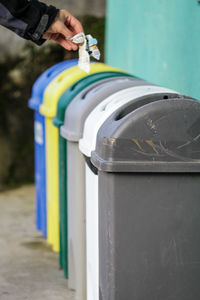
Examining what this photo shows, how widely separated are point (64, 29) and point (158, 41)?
2161 mm

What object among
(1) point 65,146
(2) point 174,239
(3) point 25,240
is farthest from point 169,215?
(3) point 25,240

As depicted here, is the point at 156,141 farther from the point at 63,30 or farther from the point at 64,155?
the point at 64,155

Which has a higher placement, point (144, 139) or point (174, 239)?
point (144, 139)

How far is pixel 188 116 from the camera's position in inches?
114

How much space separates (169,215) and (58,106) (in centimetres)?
183

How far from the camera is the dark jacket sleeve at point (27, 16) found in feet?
10.5

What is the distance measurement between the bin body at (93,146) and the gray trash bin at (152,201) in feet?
1.01

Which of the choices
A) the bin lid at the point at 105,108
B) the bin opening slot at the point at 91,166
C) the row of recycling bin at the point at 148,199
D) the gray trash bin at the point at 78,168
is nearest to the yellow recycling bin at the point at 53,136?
the gray trash bin at the point at 78,168

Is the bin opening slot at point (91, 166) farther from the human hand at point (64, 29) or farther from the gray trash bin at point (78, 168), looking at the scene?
the human hand at point (64, 29)

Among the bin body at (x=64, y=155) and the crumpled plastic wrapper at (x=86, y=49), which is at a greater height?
the crumpled plastic wrapper at (x=86, y=49)

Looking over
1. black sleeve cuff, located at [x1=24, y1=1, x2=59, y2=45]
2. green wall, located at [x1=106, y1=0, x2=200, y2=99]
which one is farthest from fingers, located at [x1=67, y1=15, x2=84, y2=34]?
green wall, located at [x1=106, y1=0, x2=200, y2=99]

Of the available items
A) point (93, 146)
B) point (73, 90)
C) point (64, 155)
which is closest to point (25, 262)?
point (64, 155)

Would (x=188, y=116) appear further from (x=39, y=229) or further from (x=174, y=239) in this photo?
(x=39, y=229)

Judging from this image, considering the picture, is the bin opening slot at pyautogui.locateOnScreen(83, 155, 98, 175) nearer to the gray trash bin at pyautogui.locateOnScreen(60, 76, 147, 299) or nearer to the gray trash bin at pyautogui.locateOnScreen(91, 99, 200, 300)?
the gray trash bin at pyautogui.locateOnScreen(91, 99, 200, 300)
